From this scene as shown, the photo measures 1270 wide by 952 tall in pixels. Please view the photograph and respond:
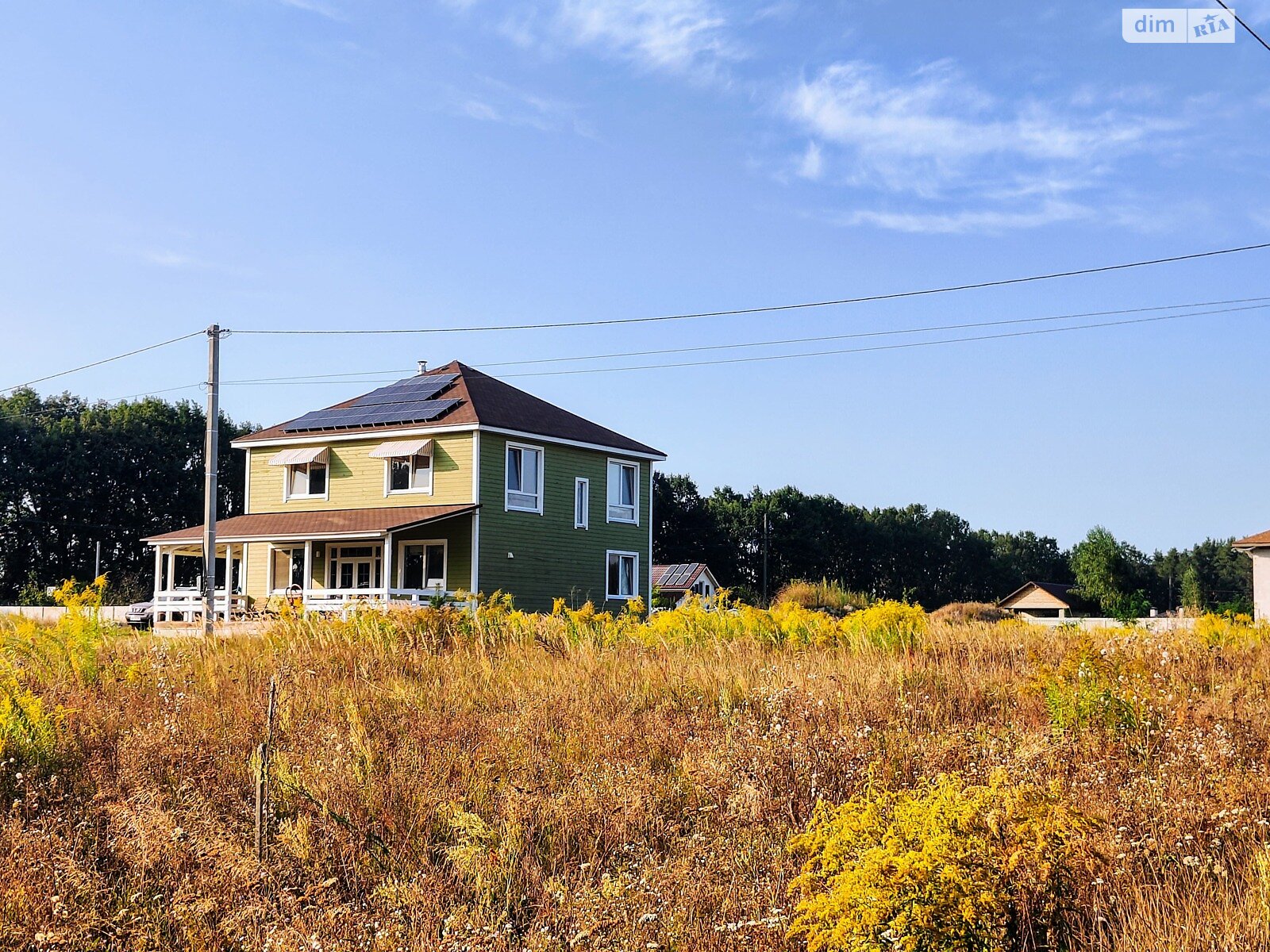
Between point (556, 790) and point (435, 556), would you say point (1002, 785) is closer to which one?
point (556, 790)

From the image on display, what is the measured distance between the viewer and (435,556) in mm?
32281

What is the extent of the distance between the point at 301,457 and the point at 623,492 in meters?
10.1

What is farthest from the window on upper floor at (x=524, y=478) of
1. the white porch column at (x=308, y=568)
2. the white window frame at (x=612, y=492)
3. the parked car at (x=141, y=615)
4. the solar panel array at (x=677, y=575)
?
the solar panel array at (x=677, y=575)

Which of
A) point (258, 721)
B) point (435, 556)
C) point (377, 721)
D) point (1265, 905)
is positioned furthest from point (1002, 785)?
point (435, 556)

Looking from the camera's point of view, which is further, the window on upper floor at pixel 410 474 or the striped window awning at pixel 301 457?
the striped window awning at pixel 301 457

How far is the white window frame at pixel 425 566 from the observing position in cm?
3120

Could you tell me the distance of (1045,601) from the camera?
2488 inches

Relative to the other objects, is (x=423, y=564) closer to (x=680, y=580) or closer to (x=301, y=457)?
(x=301, y=457)

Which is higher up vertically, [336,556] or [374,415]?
[374,415]

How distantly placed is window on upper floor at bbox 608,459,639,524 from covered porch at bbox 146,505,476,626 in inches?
247

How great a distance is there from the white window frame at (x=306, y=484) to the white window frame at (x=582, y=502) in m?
7.41

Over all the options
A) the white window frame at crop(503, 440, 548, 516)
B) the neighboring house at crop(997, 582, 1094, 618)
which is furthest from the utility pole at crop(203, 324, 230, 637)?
the neighboring house at crop(997, 582, 1094, 618)

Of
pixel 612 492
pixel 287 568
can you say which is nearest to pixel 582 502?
pixel 612 492

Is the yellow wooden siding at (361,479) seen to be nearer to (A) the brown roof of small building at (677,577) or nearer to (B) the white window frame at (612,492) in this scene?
(B) the white window frame at (612,492)
